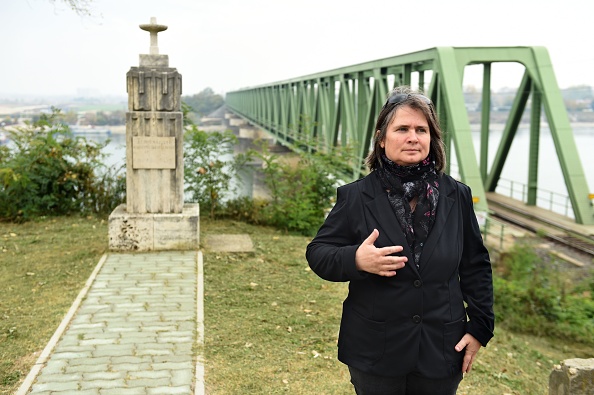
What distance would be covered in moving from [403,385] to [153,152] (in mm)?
6773

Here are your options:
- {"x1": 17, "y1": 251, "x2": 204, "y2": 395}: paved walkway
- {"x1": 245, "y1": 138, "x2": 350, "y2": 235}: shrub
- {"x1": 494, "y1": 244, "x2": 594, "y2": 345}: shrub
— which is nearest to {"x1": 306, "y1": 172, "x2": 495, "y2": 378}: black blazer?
{"x1": 17, "y1": 251, "x2": 204, "y2": 395}: paved walkway

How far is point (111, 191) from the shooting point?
11867mm

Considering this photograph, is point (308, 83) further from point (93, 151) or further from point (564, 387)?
point (564, 387)

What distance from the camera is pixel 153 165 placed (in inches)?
346

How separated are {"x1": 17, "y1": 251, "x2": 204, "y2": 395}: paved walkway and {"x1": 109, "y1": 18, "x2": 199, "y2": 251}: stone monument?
85 centimetres

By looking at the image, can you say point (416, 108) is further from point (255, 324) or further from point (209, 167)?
point (209, 167)

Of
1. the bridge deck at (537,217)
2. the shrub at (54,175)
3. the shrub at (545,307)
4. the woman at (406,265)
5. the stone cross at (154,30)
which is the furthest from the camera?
the bridge deck at (537,217)

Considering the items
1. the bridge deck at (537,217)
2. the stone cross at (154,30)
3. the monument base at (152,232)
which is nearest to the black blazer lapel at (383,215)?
the monument base at (152,232)

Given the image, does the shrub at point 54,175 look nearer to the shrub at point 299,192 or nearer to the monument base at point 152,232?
the shrub at point 299,192

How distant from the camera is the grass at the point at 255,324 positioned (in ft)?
16.1

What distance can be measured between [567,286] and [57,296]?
587 cm

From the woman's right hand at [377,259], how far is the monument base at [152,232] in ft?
21.7

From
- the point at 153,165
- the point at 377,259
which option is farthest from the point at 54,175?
the point at 377,259

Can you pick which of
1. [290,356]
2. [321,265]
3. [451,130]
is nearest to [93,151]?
[451,130]
